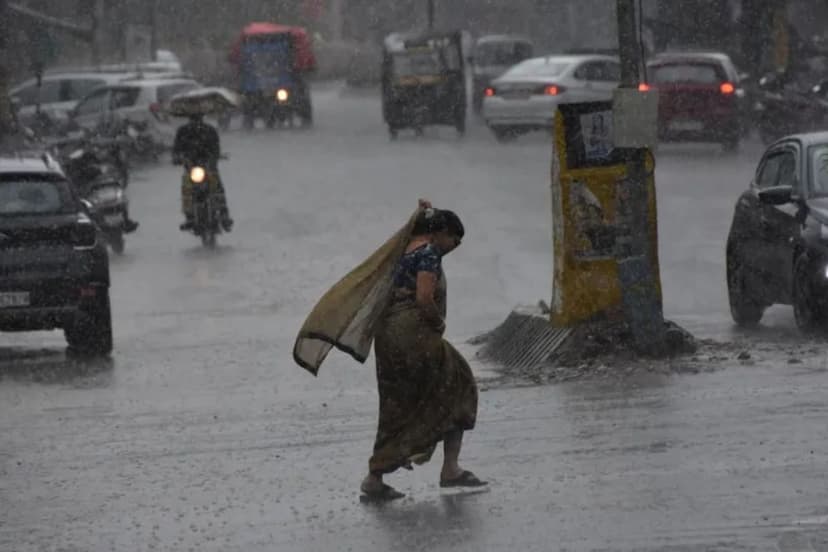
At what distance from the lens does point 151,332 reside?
63.5 ft

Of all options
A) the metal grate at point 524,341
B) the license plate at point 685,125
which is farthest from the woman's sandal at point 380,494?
the license plate at point 685,125

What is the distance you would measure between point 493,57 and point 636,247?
44196mm

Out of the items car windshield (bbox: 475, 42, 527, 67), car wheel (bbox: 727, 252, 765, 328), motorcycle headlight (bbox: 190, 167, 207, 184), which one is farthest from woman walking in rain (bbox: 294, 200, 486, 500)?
car windshield (bbox: 475, 42, 527, 67)

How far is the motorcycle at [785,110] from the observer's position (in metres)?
37.7

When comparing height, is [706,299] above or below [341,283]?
below

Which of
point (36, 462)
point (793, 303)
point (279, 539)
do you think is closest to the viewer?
point (279, 539)

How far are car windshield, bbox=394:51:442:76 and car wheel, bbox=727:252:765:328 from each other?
31.8 m

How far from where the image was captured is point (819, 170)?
16750mm

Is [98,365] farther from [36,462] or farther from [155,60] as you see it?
[155,60]

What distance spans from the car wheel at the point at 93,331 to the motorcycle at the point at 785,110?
2190cm

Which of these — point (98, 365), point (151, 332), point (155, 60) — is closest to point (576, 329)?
point (98, 365)

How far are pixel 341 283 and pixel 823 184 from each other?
7478 mm

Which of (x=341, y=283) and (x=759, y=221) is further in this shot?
(x=759, y=221)

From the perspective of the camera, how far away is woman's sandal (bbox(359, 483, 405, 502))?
9953 mm
